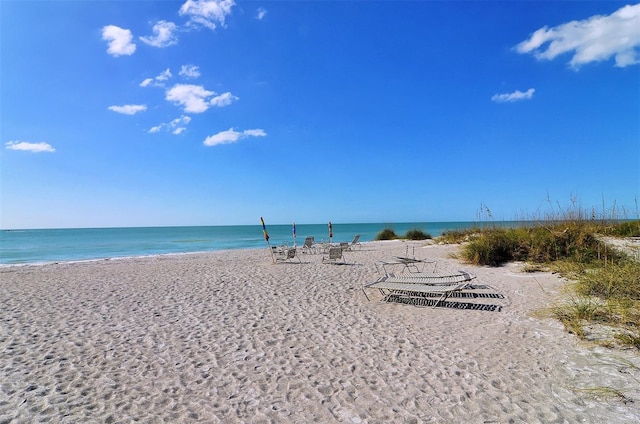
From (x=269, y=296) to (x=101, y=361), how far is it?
12.1ft

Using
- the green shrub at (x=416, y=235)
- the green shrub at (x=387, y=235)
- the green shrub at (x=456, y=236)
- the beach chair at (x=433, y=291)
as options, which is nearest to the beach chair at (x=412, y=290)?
the beach chair at (x=433, y=291)

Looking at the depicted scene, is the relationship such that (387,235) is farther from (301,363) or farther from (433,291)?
(301,363)

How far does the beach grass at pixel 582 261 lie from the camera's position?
493 cm

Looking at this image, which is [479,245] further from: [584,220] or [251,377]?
[251,377]

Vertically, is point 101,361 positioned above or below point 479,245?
below

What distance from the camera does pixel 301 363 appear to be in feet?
13.5

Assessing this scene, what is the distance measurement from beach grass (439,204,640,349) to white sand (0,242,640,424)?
0.48m

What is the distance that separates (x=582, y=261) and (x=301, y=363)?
26.7ft

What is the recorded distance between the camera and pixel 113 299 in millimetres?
7441

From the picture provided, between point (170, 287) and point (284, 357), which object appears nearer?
point (284, 357)

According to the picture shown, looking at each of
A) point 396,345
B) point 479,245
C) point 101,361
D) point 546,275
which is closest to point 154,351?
point 101,361

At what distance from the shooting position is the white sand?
311cm

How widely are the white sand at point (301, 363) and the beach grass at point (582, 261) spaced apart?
484 millimetres

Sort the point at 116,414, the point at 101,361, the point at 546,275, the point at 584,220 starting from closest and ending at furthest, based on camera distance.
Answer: the point at 116,414 < the point at 101,361 < the point at 546,275 < the point at 584,220
